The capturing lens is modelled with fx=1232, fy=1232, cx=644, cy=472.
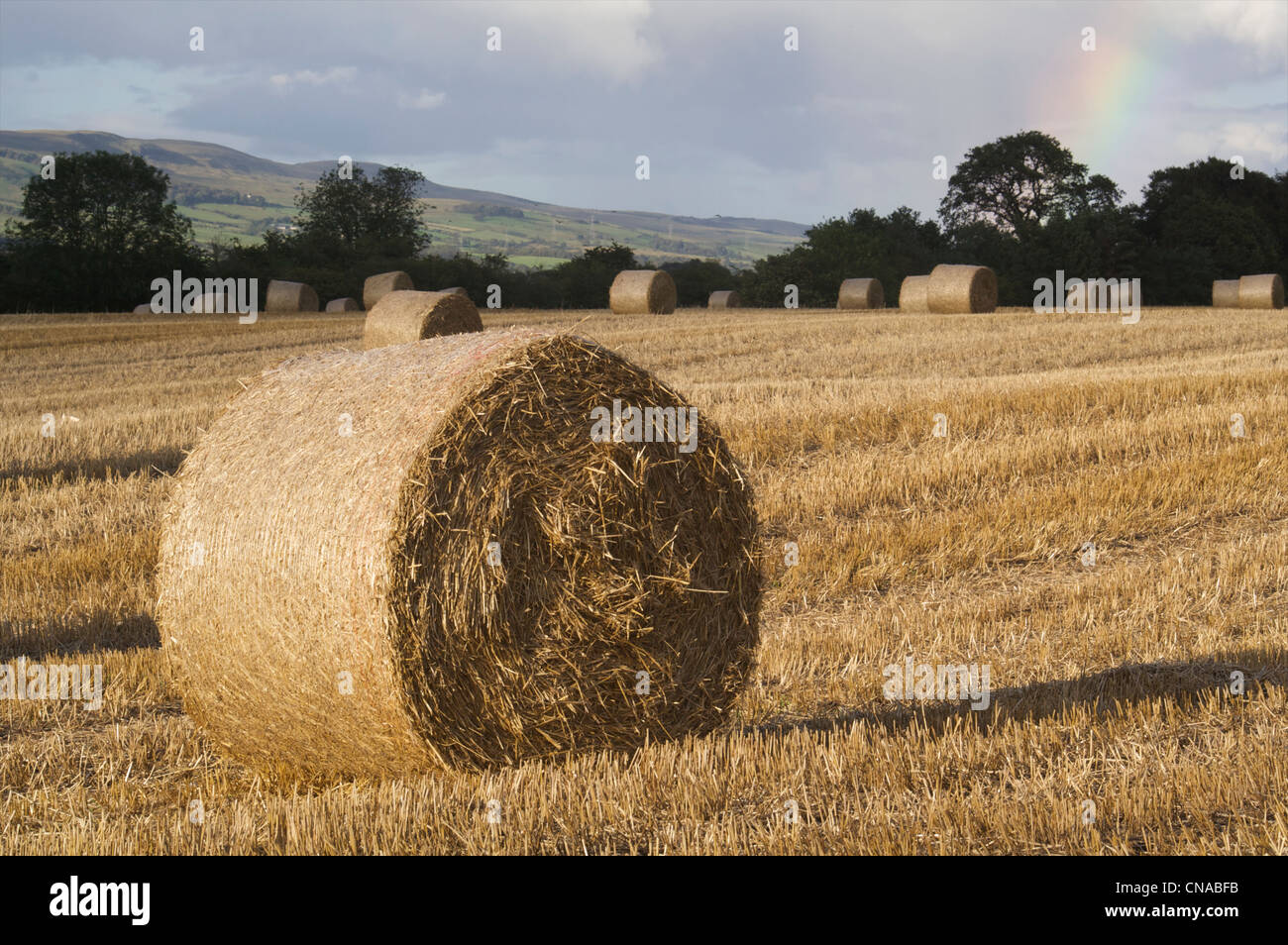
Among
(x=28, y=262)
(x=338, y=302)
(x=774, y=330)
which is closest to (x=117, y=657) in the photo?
(x=774, y=330)

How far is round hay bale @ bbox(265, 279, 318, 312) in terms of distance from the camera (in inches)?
1334

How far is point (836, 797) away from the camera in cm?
405

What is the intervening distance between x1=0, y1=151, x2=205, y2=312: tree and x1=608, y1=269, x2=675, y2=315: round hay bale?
17709 millimetres

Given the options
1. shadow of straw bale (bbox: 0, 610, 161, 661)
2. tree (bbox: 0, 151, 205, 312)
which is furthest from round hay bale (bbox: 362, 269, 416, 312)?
shadow of straw bale (bbox: 0, 610, 161, 661)

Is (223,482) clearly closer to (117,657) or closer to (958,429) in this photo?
(117,657)

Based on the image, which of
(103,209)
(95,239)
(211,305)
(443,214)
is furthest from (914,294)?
(443,214)

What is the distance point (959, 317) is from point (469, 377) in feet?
72.2

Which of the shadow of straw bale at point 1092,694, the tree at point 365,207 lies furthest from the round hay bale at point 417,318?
the tree at point 365,207

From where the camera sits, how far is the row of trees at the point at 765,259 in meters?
40.6

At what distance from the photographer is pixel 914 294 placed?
29094 millimetres

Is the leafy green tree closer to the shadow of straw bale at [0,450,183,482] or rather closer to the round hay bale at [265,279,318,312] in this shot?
the round hay bale at [265,279,318,312]

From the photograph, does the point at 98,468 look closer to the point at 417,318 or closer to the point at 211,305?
the point at 417,318

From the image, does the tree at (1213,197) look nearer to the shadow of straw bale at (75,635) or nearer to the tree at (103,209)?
the tree at (103,209)

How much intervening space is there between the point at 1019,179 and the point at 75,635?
61.1 metres
